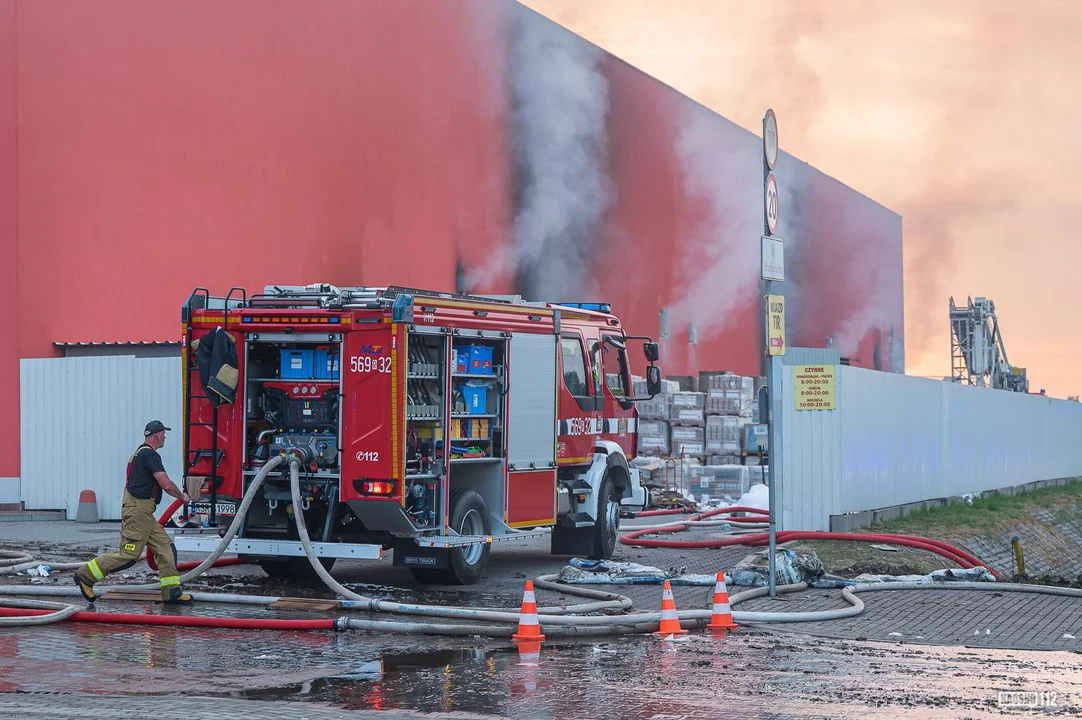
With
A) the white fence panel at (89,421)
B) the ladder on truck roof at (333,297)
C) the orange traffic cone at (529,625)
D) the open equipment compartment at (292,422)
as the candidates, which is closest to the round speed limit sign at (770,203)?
the ladder on truck roof at (333,297)

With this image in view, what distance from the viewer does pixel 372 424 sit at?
1346 centimetres

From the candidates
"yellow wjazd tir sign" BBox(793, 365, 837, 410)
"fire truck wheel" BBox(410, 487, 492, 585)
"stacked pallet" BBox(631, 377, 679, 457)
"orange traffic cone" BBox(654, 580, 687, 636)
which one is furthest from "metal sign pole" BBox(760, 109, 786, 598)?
"stacked pallet" BBox(631, 377, 679, 457)

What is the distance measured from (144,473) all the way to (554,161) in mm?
24379

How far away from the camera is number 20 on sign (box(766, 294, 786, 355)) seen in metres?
13.6

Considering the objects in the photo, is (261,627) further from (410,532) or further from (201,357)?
(201,357)

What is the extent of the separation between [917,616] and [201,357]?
7280mm

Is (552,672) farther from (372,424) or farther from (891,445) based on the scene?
(891,445)

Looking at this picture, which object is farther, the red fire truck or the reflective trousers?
the red fire truck

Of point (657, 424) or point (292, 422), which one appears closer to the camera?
point (292, 422)

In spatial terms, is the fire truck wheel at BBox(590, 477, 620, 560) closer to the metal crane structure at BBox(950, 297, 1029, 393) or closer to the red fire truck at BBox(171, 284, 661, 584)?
the red fire truck at BBox(171, 284, 661, 584)

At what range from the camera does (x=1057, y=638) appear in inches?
460

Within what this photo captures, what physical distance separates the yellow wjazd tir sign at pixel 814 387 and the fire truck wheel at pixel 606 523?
151 inches

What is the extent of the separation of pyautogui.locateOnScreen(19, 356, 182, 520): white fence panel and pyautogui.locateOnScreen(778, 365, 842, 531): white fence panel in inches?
375

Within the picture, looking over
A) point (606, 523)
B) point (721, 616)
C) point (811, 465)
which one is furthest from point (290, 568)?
point (811, 465)
